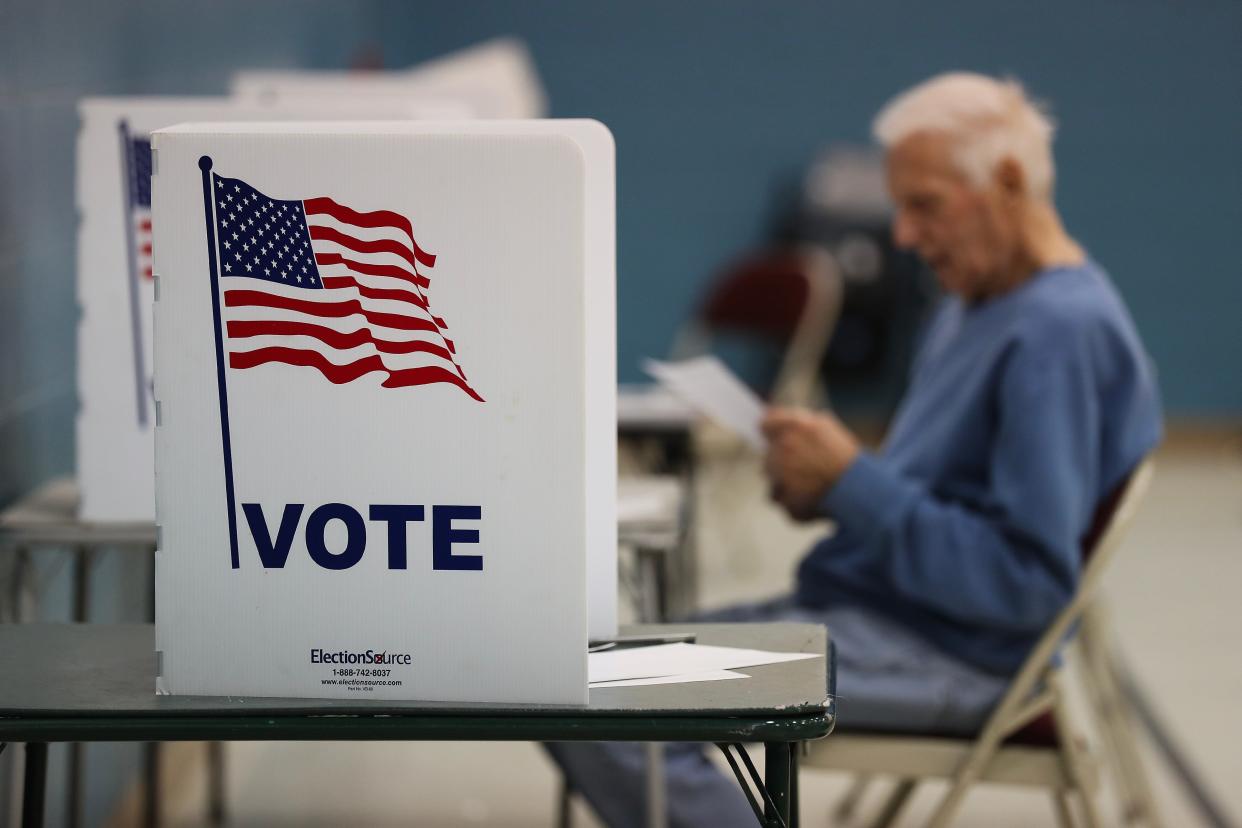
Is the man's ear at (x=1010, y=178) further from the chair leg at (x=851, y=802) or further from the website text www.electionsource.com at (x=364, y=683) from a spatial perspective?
the website text www.electionsource.com at (x=364, y=683)

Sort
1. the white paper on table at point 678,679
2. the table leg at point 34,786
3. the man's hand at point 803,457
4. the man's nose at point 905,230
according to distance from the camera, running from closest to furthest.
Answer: the white paper on table at point 678,679, the table leg at point 34,786, the man's hand at point 803,457, the man's nose at point 905,230

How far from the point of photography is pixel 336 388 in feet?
4.27

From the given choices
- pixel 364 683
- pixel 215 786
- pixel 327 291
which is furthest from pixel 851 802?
pixel 327 291

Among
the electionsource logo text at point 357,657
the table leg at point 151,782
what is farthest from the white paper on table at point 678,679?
the table leg at point 151,782

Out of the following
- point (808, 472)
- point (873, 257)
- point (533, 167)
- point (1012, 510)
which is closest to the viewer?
point (533, 167)

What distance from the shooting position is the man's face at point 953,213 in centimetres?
238

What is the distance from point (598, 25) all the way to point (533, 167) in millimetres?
6179

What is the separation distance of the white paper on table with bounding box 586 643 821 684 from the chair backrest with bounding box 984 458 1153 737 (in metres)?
0.79

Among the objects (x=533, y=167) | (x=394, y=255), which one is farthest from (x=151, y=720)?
(x=533, y=167)

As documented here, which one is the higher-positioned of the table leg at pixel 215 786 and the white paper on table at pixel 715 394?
the white paper on table at pixel 715 394

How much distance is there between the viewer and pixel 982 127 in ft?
7.76

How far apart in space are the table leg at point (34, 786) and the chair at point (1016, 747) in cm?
100

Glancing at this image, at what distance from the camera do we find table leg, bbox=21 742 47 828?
5.40 ft

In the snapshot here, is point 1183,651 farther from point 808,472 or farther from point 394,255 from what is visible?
point 394,255
